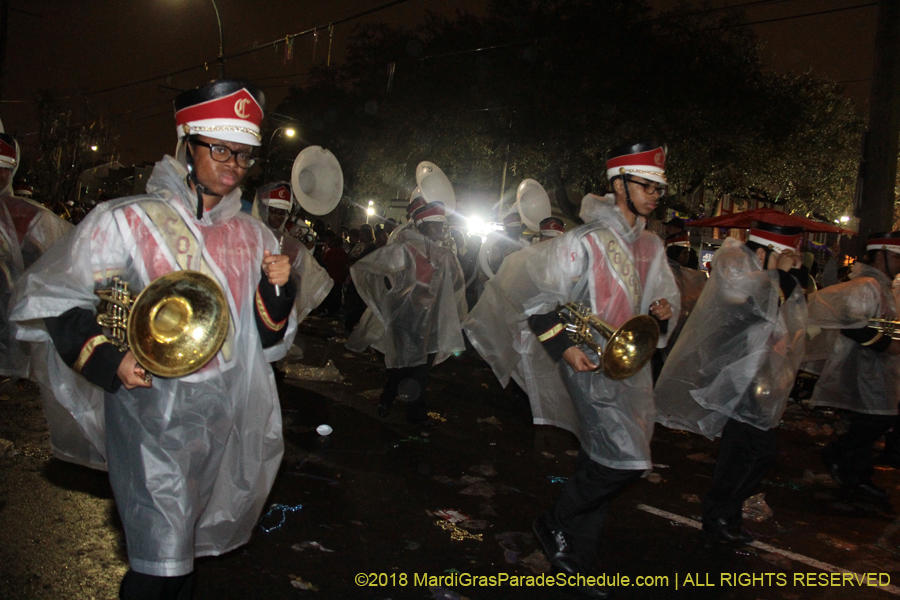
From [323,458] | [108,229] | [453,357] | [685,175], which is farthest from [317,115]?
[108,229]

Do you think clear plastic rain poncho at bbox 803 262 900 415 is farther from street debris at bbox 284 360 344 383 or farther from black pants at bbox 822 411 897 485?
street debris at bbox 284 360 344 383

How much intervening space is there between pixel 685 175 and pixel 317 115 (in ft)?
72.1

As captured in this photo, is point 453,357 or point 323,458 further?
point 453,357

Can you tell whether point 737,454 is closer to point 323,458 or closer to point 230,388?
point 323,458

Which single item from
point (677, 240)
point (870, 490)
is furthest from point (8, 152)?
point (677, 240)

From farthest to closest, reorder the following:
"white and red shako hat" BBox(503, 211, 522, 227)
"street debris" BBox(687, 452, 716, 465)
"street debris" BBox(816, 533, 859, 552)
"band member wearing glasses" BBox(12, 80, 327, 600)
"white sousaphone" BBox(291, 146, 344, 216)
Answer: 1. "white and red shako hat" BBox(503, 211, 522, 227)
2. "white sousaphone" BBox(291, 146, 344, 216)
3. "street debris" BBox(687, 452, 716, 465)
4. "street debris" BBox(816, 533, 859, 552)
5. "band member wearing glasses" BBox(12, 80, 327, 600)

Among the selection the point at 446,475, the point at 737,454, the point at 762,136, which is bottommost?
the point at 446,475

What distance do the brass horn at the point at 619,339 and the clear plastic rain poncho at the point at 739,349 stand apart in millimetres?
1194

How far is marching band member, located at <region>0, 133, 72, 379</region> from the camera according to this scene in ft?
14.3

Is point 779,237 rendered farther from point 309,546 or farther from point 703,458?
point 309,546

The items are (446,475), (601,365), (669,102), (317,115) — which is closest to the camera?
A: (601,365)

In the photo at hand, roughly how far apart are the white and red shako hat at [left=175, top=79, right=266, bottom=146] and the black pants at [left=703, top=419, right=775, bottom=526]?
11.7 feet

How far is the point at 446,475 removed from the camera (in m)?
5.00

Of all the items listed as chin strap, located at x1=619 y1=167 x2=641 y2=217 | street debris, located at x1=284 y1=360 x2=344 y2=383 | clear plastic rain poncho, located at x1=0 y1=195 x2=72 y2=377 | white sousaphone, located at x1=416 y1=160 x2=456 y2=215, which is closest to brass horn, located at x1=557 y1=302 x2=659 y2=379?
chin strap, located at x1=619 y1=167 x2=641 y2=217
